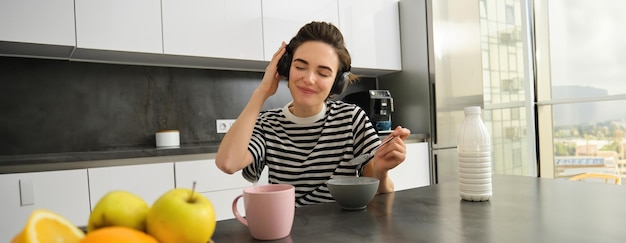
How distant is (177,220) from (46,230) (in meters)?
0.13

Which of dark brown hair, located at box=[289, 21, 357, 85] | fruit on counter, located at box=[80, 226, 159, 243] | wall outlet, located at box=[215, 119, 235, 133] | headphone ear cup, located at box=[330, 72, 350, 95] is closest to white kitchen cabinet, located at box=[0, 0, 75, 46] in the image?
wall outlet, located at box=[215, 119, 235, 133]

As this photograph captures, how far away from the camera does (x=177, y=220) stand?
1.49 feet

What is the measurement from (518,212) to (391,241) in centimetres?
32

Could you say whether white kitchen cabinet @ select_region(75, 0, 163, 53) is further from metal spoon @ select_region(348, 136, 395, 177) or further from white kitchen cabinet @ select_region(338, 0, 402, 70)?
metal spoon @ select_region(348, 136, 395, 177)

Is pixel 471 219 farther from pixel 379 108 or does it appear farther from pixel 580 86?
pixel 580 86

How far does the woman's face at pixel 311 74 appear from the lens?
1.11 m

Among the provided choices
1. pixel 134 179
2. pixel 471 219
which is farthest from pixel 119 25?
pixel 471 219

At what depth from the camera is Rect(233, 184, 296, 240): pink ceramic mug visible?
2.08 ft

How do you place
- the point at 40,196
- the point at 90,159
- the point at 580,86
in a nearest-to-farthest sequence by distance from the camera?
the point at 40,196, the point at 90,159, the point at 580,86

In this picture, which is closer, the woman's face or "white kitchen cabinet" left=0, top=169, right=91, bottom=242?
the woman's face

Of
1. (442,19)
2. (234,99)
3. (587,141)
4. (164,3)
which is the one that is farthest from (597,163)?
(164,3)

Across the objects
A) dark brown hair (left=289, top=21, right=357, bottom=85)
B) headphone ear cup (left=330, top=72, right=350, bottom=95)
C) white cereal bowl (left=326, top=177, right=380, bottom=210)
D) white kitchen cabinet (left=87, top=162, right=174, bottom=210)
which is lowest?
white kitchen cabinet (left=87, top=162, right=174, bottom=210)

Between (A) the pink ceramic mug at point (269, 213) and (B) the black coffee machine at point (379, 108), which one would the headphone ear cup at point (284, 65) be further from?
(B) the black coffee machine at point (379, 108)

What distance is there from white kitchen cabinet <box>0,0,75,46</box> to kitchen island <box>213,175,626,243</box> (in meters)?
1.60
